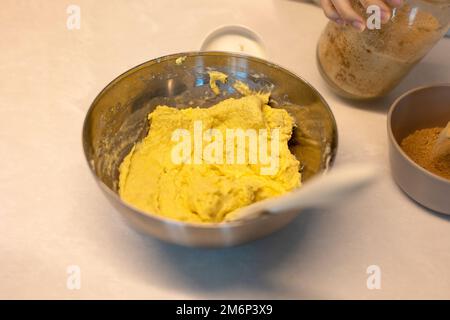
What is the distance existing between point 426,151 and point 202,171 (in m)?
0.37

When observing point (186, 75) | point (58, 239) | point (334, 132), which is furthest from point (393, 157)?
point (58, 239)

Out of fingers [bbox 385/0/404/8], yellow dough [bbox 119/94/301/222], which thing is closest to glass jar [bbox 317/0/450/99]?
fingers [bbox 385/0/404/8]

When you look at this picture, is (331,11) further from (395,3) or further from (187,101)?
(187,101)

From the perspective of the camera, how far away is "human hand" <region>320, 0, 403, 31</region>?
0.70 meters

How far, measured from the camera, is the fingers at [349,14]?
0.73m

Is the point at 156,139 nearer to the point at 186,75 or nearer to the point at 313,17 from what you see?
the point at 186,75

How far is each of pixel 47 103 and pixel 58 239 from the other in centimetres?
30

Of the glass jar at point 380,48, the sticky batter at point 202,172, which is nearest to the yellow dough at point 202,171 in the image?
the sticky batter at point 202,172

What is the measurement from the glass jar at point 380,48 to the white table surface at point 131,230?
66 mm

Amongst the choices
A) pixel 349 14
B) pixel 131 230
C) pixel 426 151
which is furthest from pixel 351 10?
pixel 131 230

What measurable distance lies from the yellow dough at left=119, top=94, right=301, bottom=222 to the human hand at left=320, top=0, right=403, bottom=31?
0.17 meters

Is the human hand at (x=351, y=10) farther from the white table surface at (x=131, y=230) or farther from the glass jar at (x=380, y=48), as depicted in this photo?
the white table surface at (x=131, y=230)

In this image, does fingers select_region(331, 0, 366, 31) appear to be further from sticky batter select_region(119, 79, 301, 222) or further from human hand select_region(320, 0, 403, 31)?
sticky batter select_region(119, 79, 301, 222)

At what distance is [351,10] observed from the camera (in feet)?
2.39
